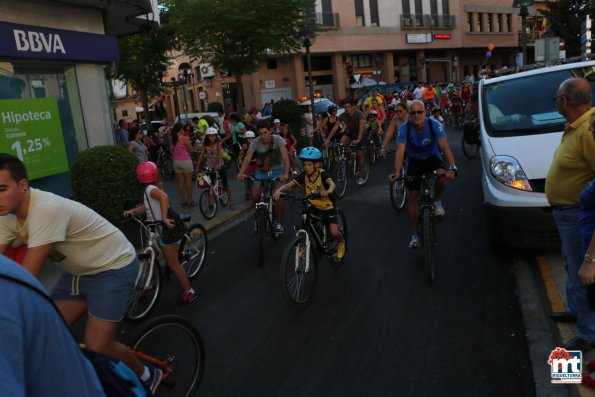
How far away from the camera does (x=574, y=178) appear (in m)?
3.25

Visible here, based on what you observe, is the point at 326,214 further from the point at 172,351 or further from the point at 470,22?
the point at 470,22

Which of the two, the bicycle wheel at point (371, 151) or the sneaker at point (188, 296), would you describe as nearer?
the sneaker at point (188, 296)

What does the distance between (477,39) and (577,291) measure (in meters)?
54.9

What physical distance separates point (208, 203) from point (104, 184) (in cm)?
271

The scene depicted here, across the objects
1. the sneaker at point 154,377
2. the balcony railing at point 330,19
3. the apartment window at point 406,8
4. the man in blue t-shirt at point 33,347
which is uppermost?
the apartment window at point 406,8

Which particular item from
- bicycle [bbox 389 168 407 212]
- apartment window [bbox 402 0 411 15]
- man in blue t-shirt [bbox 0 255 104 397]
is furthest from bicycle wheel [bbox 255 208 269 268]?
apartment window [bbox 402 0 411 15]

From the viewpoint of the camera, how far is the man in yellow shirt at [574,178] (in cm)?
314

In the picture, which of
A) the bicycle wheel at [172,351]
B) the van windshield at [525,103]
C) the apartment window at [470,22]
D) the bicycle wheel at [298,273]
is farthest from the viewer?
the apartment window at [470,22]

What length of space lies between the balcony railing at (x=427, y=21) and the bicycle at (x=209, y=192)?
39920mm

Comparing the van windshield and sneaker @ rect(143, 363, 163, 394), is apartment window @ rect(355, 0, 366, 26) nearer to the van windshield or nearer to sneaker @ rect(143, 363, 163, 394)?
the van windshield

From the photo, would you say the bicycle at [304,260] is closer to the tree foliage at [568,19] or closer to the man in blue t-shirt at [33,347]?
the man in blue t-shirt at [33,347]

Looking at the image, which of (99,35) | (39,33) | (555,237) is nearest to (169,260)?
(555,237)

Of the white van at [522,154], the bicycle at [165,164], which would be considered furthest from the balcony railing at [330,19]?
the white van at [522,154]

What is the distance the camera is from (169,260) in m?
5.34
